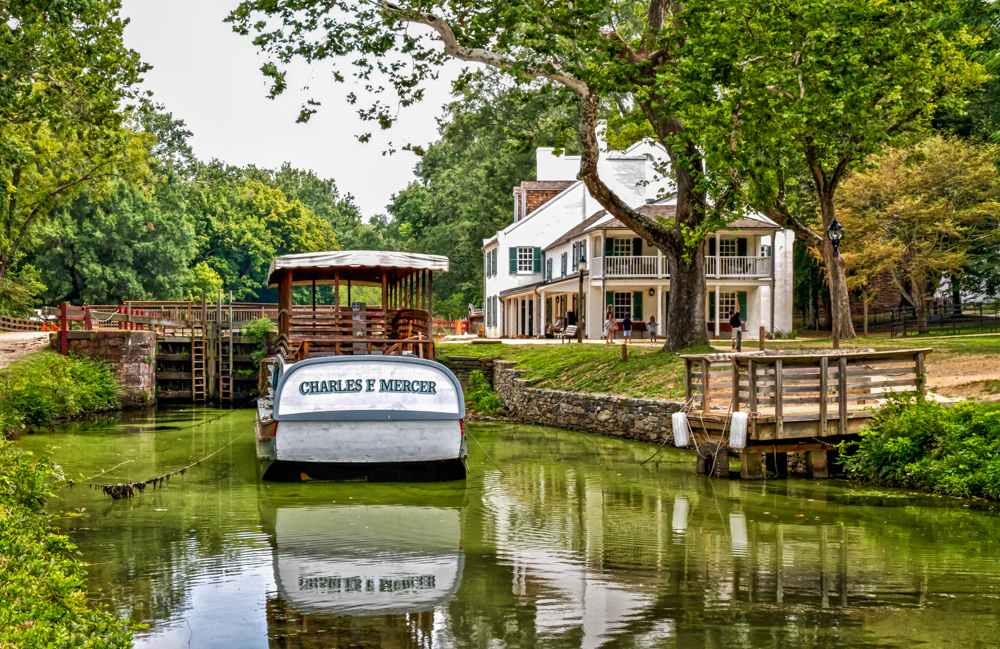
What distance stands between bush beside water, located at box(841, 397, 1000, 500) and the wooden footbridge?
0.39 meters

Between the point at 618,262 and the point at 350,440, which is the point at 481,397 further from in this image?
the point at 350,440

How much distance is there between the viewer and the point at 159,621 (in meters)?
7.73

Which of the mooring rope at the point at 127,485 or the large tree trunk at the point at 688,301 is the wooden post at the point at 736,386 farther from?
the large tree trunk at the point at 688,301

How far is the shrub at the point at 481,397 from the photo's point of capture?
97.9 ft

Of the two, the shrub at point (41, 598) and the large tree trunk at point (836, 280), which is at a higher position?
the large tree trunk at point (836, 280)

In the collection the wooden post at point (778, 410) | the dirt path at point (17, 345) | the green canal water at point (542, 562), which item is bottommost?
the green canal water at point (542, 562)

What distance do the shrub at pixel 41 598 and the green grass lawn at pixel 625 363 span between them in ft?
49.5

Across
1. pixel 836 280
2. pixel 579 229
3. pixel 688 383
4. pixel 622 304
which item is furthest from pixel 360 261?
pixel 579 229

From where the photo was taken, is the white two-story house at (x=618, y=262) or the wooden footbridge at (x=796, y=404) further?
the white two-story house at (x=618, y=262)

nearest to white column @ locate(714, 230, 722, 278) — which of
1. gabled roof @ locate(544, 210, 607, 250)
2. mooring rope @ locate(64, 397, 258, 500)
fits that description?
gabled roof @ locate(544, 210, 607, 250)

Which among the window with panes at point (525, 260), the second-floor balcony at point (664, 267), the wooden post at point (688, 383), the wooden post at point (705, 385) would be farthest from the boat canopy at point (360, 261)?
the window with panes at point (525, 260)

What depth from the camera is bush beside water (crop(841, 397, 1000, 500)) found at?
44.3ft

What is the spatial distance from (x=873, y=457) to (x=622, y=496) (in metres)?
3.94

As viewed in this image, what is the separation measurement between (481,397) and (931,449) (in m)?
17.5
